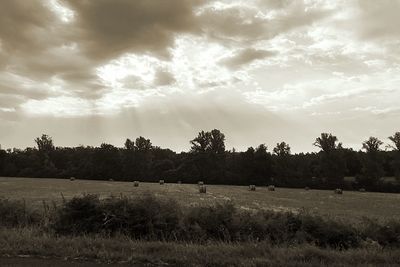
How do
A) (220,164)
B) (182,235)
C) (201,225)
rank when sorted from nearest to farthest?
(182,235), (201,225), (220,164)

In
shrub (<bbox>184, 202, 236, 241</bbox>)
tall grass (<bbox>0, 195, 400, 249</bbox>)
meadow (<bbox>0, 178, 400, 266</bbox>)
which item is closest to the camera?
meadow (<bbox>0, 178, 400, 266</bbox>)

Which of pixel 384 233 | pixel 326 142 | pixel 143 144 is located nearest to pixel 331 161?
pixel 326 142

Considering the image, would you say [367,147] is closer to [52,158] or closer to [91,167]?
[91,167]

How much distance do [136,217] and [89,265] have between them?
449cm

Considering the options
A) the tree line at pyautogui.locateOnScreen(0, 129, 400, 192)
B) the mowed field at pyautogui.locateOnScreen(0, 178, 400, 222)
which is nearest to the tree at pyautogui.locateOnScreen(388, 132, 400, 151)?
the tree line at pyautogui.locateOnScreen(0, 129, 400, 192)

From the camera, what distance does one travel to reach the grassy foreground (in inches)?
395

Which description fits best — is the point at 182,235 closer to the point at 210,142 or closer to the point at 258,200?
the point at 258,200

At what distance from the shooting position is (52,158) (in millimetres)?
123125

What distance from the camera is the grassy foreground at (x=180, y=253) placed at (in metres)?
10.0

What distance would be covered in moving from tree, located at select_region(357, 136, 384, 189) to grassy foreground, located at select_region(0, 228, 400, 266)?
77.7 metres

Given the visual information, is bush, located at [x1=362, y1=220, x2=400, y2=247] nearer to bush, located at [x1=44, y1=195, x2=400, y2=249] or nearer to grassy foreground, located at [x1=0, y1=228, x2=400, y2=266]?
bush, located at [x1=44, y1=195, x2=400, y2=249]

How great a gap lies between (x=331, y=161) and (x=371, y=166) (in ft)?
29.2

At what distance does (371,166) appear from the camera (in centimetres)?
9106

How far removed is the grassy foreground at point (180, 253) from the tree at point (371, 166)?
7769 centimetres
